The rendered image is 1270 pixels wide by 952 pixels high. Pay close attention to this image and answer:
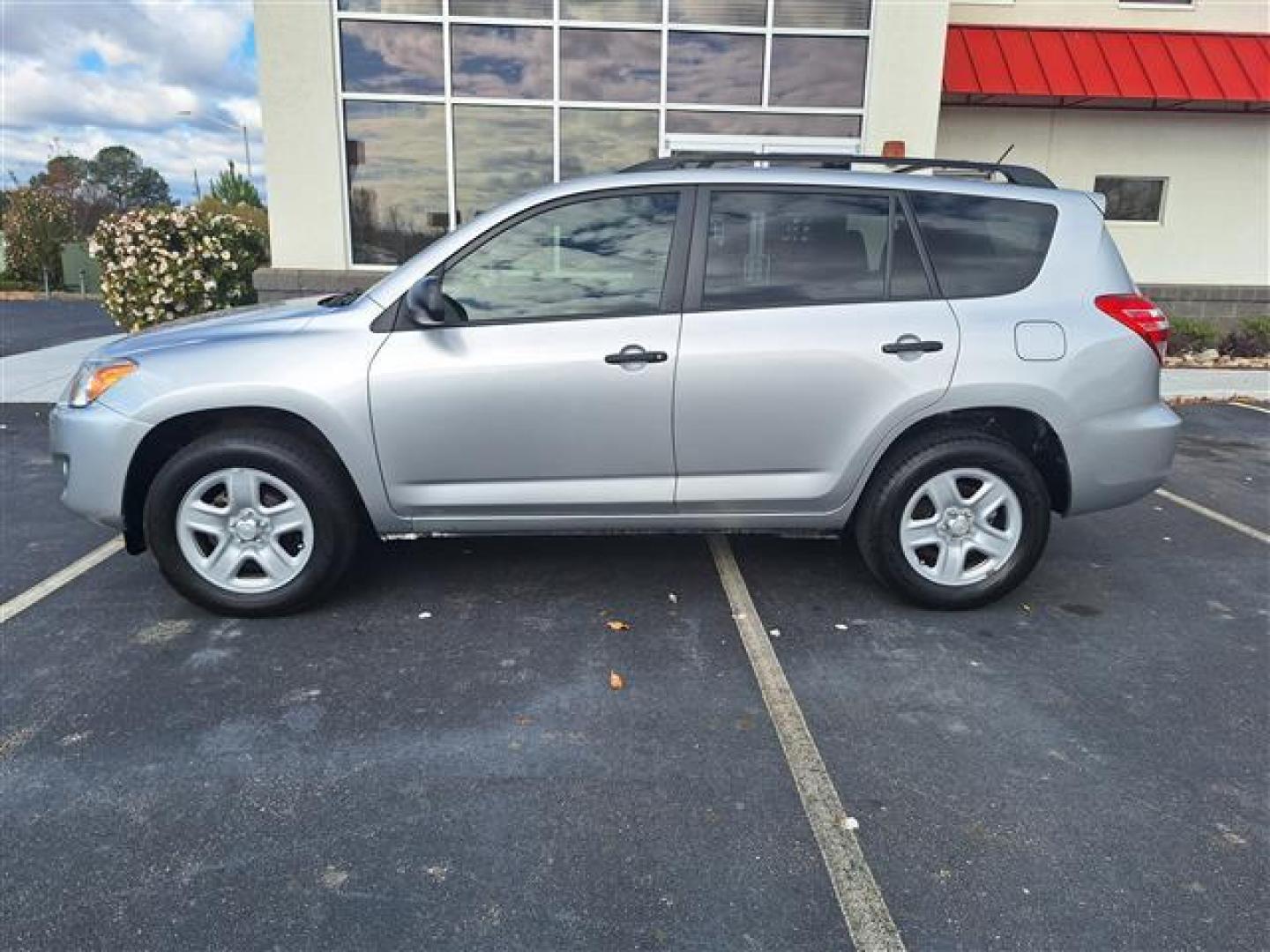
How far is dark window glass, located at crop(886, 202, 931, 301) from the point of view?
12.4 ft

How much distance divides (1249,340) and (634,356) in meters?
11.8

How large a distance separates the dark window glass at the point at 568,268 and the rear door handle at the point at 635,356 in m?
0.17

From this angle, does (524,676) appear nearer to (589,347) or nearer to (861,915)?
(589,347)

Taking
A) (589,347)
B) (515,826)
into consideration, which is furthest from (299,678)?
(589,347)

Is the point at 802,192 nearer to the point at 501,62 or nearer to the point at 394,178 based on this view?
the point at 501,62

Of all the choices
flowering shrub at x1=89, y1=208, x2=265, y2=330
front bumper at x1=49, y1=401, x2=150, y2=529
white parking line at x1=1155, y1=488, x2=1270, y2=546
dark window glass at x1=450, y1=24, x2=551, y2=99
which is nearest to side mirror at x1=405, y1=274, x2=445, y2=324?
front bumper at x1=49, y1=401, x2=150, y2=529

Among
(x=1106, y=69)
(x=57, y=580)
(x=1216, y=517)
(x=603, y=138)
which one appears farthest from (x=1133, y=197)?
(x=57, y=580)

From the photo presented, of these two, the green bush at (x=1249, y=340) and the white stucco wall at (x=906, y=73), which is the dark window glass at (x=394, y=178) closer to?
the white stucco wall at (x=906, y=73)

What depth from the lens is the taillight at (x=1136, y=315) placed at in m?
3.80

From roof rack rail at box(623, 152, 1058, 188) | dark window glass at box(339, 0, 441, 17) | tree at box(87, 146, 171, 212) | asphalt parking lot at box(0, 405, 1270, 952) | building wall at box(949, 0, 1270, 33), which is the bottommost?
asphalt parking lot at box(0, 405, 1270, 952)

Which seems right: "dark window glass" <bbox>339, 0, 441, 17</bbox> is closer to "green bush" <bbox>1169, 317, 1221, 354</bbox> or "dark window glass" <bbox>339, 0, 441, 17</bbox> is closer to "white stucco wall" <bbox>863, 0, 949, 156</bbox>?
"white stucco wall" <bbox>863, 0, 949, 156</bbox>

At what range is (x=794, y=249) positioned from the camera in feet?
12.4

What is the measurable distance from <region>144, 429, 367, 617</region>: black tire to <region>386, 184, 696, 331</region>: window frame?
667 millimetres

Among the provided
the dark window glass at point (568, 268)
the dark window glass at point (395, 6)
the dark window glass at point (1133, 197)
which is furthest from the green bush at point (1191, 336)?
the dark window glass at point (568, 268)
